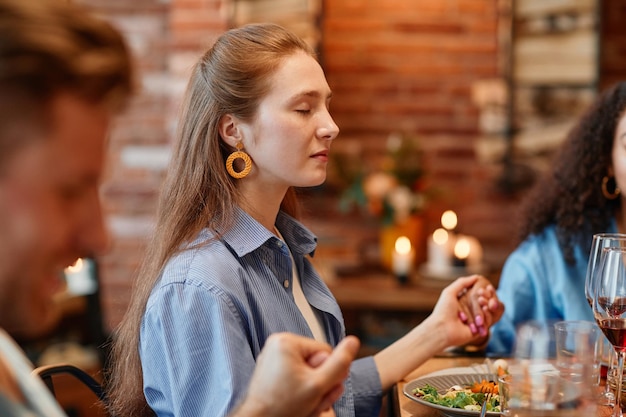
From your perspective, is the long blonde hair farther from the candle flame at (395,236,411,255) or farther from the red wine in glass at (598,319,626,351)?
the candle flame at (395,236,411,255)

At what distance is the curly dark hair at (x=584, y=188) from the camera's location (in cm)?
200

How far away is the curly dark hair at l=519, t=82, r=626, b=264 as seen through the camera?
2.00 metres

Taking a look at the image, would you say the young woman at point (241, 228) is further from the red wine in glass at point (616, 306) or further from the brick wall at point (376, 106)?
the brick wall at point (376, 106)

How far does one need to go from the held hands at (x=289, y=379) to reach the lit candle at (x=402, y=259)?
2.24 m

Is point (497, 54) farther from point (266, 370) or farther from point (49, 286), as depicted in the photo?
point (49, 286)

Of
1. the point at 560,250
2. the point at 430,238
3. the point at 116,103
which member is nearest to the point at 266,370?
the point at 116,103

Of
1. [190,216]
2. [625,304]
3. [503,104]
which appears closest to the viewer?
[625,304]

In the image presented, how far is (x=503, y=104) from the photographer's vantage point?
343 cm

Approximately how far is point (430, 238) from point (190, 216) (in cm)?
214

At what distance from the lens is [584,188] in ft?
6.64

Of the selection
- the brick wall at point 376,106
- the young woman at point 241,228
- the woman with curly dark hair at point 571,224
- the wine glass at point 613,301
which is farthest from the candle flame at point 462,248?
the wine glass at point 613,301

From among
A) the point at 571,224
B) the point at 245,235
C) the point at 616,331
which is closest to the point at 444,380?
the point at 616,331

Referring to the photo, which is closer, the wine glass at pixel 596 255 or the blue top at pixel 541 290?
the wine glass at pixel 596 255

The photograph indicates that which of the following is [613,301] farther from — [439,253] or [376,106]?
[376,106]
